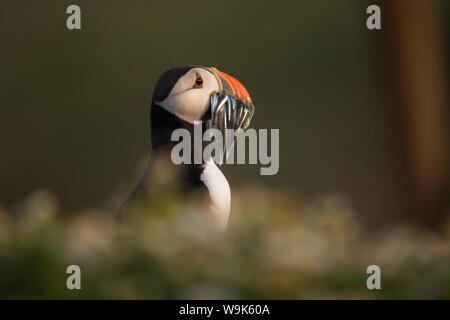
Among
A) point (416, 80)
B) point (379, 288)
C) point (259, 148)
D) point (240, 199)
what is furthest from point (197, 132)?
point (416, 80)

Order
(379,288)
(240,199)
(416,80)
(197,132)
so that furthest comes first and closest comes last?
(416,80)
(197,132)
(240,199)
(379,288)

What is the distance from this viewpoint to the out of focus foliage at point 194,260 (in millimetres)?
1313

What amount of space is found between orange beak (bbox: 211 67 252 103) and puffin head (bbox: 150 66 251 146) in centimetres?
13

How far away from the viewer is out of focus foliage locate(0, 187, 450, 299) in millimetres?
1313

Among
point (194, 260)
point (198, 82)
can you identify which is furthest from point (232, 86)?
point (194, 260)

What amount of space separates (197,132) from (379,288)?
2.26 meters

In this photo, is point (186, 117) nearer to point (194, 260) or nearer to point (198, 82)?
point (198, 82)

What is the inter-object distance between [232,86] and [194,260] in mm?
1924

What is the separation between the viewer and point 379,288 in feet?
4.80

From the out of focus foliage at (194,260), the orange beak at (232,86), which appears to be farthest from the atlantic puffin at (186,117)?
the out of focus foliage at (194,260)

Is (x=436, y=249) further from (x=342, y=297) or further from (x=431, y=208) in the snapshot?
(x=431, y=208)

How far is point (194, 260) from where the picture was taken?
1331 mm

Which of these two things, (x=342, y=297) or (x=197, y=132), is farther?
(x=197, y=132)
